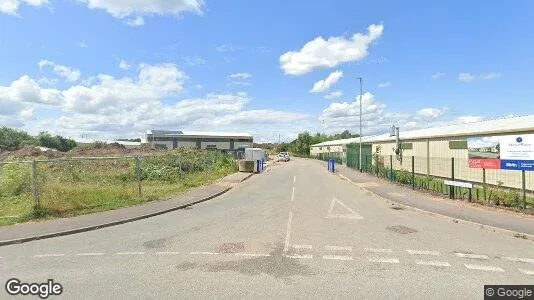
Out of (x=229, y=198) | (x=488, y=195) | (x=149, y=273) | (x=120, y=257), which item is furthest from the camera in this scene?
(x=229, y=198)

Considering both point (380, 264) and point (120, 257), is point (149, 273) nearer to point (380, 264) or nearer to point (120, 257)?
point (120, 257)

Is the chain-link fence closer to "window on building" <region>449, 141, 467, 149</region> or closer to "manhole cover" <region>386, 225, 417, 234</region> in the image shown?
"manhole cover" <region>386, 225, 417, 234</region>

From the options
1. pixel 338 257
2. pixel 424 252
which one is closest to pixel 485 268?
pixel 424 252

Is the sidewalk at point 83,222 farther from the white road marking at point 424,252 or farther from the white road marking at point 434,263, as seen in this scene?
the white road marking at point 434,263

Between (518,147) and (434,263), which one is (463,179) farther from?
(434,263)

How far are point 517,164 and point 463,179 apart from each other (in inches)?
434

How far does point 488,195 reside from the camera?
53.6 ft

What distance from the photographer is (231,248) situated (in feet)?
29.3

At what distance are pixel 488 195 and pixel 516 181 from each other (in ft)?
18.6

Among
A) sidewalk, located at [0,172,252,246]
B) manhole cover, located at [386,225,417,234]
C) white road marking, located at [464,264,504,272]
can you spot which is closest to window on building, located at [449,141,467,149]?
manhole cover, located at [386,225,417,234]

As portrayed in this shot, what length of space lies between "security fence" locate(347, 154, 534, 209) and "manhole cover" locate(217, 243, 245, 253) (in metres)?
10.5

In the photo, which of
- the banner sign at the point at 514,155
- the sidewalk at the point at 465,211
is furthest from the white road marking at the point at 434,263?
the banner sign at the point at 514,155

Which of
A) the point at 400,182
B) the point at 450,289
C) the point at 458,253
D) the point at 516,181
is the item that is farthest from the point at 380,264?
the point at 400,182

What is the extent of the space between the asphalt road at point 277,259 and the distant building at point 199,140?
94.1m
